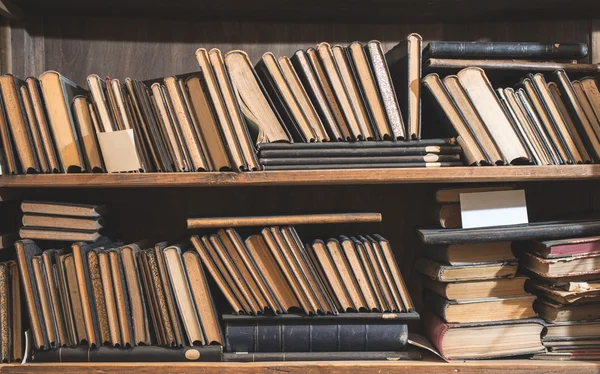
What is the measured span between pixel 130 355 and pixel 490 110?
1.03 metres

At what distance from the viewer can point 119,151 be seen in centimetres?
114

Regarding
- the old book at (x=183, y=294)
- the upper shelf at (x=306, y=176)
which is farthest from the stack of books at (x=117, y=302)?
the upper shelf at (x=306, y=176)

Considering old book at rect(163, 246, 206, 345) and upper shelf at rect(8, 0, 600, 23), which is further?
upper shelf at rect(8, 0, 600, 23)

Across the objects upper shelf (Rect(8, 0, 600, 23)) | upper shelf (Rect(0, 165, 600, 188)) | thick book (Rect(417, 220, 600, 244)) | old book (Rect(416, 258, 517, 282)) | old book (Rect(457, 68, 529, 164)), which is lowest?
old book (Rect(416, 258, 517, 282))

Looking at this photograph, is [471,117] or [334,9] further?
[334,9]

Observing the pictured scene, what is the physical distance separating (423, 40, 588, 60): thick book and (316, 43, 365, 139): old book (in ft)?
0.77

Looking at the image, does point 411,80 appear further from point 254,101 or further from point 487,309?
point 487,309

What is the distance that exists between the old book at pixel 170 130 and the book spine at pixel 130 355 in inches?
17.0

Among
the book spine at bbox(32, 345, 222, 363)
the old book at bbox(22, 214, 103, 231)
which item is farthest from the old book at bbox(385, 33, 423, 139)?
the old book at bbox(22, 214, 103, 231)

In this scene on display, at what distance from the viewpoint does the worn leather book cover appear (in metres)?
1.14

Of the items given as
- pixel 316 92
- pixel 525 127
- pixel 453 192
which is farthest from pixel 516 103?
pixel 316 92

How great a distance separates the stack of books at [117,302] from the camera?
1.15 m

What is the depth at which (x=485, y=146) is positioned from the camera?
116 centimetres

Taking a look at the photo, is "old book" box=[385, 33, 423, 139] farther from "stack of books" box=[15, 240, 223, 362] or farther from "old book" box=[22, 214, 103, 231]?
"old book" box=[22, 214, 103, 231]
